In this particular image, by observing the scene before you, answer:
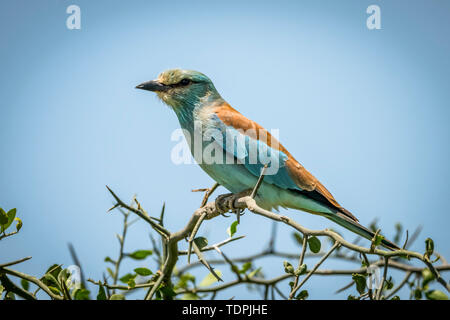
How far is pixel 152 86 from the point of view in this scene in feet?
14.2

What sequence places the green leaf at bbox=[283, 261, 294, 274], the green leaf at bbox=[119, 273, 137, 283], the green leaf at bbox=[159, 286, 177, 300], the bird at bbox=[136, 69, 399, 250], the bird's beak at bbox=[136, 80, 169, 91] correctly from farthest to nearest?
the bird's beak at bbox=[136, 80, 169, 91], the bird at bbox=[136, 69, 399, 250], the green leaf at bbox=[119, 273, 137, 283], the green leaf at bbox=[159, 286, 177, 300], the green leaf at bbox=[283, 261, 294, 274]

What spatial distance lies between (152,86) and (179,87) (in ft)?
0.78

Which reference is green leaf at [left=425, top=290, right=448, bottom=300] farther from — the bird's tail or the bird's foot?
the bird's foot

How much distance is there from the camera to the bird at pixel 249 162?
12.5 ft

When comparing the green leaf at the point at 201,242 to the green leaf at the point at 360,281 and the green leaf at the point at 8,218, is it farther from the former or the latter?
the green leaf at the point at 8,218

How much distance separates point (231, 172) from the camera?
3.82 meters

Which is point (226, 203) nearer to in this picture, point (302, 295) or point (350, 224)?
point (350, 224)

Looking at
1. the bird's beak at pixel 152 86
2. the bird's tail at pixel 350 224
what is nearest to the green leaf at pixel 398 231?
the bird's tail at pixel 350 224

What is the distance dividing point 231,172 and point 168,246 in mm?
1214

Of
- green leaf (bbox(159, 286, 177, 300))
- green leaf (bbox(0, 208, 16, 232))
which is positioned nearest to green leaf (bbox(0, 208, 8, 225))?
green leaf (bbox(0, 208, 16, 232))

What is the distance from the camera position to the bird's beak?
4.32 meters

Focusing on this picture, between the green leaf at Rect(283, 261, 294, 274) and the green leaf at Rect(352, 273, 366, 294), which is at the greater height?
the green leaf at Rect(283, 261, 294, 274)

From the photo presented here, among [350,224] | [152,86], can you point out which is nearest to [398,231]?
[350,224]
